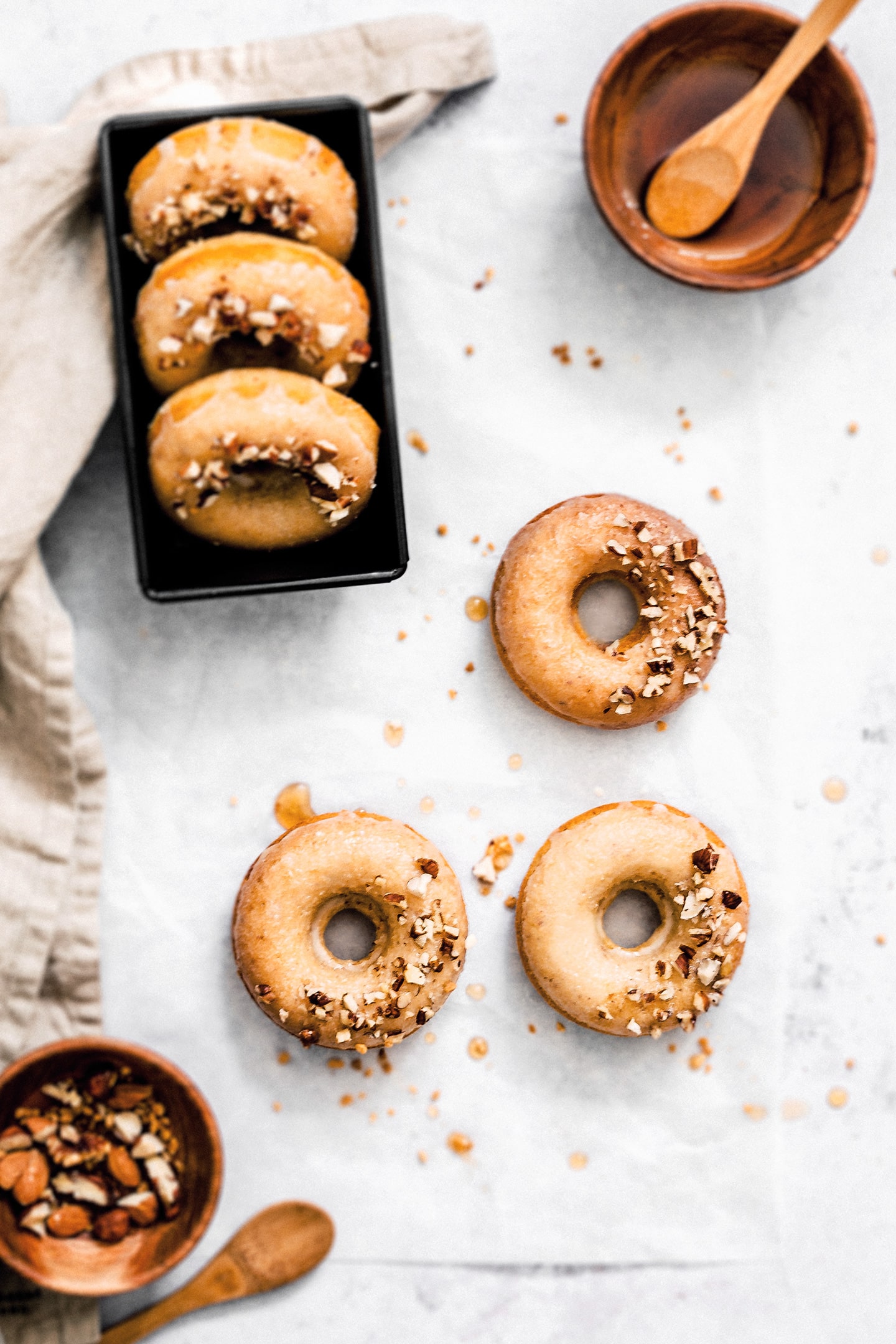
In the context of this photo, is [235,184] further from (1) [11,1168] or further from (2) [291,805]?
(1) [11,1168]

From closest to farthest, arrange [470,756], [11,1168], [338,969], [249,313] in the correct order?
[249,313], [11,1168], [338,969], [470,756]

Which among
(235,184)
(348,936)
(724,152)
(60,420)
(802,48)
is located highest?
(802,48)

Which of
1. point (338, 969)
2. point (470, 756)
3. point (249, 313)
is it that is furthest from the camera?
point (470, 756)

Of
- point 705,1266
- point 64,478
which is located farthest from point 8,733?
point 705,1266

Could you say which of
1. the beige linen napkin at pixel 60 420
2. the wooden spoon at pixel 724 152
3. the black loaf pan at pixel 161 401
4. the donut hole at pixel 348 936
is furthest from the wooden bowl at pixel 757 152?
the donut hole at pixel 348 936

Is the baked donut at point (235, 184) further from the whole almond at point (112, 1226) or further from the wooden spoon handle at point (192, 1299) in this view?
the wooden spoon handle at point (192, 1299)

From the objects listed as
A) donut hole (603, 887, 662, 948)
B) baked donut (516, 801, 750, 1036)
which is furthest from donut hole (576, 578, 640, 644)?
donut hole (603, 887, 662, 948)

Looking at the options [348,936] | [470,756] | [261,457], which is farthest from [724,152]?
[348,936]

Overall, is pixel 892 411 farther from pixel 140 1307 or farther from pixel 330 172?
pixel 140 1307
